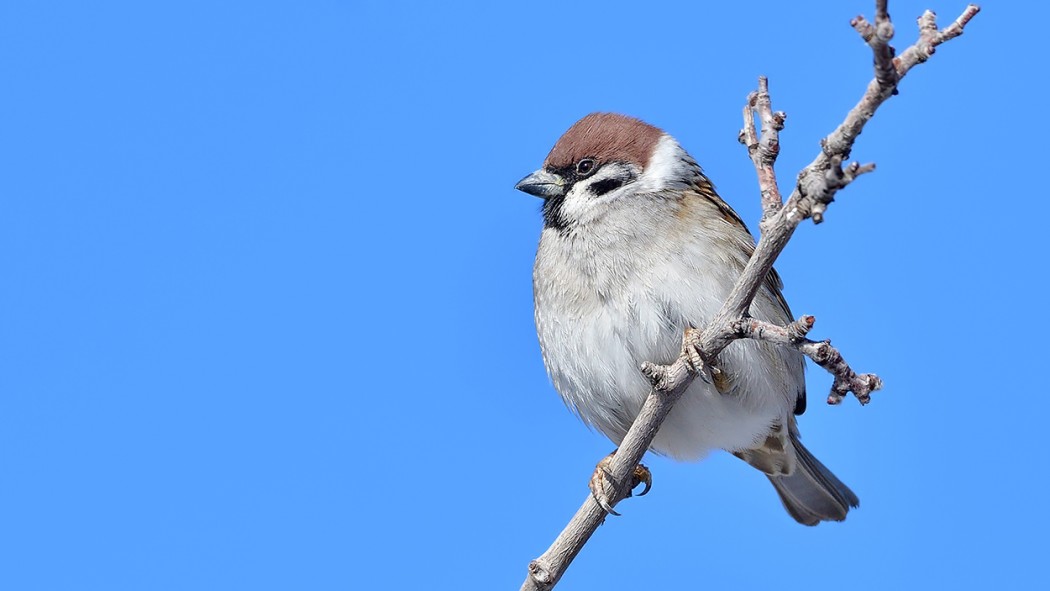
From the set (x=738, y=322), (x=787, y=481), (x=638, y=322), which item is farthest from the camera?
(x=787, y=481)

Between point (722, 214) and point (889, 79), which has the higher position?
point (722, 214)

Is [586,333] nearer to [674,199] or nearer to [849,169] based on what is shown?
[674,199]

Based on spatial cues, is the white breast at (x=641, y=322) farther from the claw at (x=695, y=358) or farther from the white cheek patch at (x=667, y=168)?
the claw at (x=695, y=358)

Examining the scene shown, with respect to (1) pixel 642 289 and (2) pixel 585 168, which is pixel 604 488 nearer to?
(1) pixel 642 289

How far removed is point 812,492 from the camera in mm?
6371

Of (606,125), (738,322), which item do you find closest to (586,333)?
(606,125)

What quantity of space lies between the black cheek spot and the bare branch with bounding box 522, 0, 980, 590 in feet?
4.33

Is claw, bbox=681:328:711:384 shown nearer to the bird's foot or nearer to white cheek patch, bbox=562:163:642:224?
the bird's foot

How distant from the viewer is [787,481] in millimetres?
6387

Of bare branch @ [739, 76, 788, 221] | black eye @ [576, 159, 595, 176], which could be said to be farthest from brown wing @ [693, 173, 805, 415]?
bare branch @ [739, 76, 788, 221]

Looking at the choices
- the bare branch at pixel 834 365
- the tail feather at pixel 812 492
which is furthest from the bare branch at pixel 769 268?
the tail feather at pixel 812 492

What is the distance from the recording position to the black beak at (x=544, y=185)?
A: 5559 mm

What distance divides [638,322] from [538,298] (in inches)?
29.8

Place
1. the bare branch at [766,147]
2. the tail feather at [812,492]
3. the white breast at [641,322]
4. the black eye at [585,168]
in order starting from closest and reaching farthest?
the bare branch at [766,147] < the white breast at [641,322] < the black eye at [585,168] < the tail feather at [812,492]
